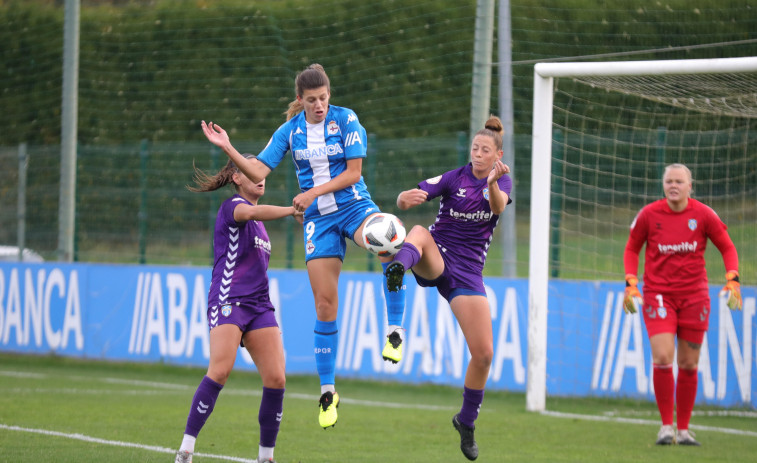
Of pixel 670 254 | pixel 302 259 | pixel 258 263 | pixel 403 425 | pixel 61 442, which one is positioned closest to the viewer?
pixel 258 263

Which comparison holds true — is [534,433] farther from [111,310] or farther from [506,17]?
[111,310]

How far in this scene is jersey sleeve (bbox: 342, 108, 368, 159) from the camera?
6871 millimetres

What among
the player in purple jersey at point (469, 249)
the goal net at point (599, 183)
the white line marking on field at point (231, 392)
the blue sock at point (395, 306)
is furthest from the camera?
the white line marking on field at point (231, 392)

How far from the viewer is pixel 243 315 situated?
680 centimetres

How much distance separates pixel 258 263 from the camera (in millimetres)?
6980

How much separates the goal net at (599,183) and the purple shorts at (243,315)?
172 inches

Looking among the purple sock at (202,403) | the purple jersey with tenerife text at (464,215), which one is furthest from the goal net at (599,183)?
the purple sock at (202,403)

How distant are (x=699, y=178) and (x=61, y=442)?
7578 mm

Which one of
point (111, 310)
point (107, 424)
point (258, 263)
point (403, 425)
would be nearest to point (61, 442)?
point (107, 424)

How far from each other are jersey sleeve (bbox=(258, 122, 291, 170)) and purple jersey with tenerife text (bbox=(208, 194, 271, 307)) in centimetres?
31

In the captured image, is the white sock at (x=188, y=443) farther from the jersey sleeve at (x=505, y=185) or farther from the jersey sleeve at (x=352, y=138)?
the jersey sleeve at (x=505, y=185)

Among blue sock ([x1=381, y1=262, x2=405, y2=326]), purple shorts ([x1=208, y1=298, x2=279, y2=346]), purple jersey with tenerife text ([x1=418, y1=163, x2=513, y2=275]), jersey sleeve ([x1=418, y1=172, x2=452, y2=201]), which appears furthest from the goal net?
purple shorts ([x1=208, y1=298, x2=279, y2=346])

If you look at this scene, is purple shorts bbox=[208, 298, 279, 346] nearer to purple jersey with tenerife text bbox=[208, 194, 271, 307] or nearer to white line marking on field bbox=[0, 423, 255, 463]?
purple jersey with tenerife text bbox=[208, 194, 271, 307]

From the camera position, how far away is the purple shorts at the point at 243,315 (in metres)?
6.77
